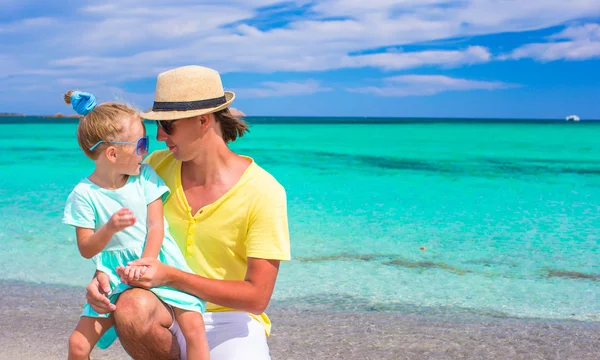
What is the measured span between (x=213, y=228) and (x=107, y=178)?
1.69 feet

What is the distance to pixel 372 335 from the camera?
4.95m

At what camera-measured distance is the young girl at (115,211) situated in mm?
2674

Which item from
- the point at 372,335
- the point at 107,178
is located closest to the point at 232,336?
→ the point at 107,178

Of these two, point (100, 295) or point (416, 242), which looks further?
point (416, 242)

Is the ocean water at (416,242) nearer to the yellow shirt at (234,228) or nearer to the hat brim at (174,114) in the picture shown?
the yellow shirt at (234,228)

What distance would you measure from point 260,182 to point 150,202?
1.60 ft

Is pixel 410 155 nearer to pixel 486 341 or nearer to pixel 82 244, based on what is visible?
pixel 486 341

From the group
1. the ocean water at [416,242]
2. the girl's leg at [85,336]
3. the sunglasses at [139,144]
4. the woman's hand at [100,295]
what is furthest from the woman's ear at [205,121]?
the ocean water at [416,242]

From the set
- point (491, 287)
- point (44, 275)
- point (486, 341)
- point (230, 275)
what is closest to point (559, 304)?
point (491, 287)

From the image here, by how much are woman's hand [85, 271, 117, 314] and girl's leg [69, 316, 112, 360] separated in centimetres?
11

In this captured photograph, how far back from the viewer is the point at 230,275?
2961mm

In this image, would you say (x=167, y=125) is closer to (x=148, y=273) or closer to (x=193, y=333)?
(x=148, y=273)

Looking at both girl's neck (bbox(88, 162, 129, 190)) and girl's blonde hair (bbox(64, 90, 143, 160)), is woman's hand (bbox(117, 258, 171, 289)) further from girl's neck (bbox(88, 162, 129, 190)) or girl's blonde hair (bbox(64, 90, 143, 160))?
girl's blonde hair (bbox(64, 90, 143, 160))

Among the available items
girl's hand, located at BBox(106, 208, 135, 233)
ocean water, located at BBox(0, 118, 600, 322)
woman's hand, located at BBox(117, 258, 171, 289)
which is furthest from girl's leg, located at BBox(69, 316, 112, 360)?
ocean water, located at BBox(0, 118, 600, 322)
